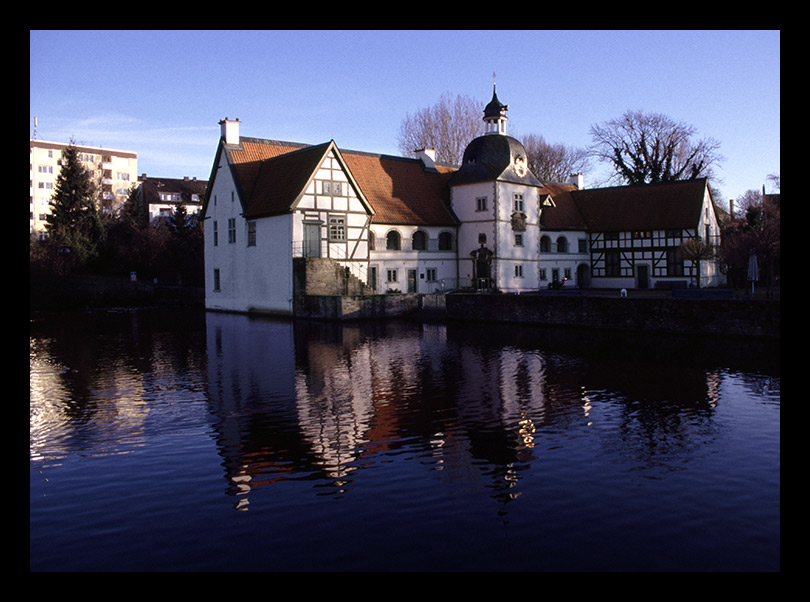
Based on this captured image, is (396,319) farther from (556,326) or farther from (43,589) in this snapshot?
(43,589)

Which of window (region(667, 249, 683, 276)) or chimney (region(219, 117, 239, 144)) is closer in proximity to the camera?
chimney (region(219, 117, 239, 144))

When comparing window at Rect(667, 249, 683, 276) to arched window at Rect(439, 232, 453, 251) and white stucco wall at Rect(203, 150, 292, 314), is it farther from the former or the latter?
white stucco wall at Rect(203, 150, 292, 314)

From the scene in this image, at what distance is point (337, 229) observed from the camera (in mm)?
40031

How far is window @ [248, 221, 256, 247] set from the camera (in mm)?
41094

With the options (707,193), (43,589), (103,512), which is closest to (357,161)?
(707,193)

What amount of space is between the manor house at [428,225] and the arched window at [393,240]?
0.23 feet

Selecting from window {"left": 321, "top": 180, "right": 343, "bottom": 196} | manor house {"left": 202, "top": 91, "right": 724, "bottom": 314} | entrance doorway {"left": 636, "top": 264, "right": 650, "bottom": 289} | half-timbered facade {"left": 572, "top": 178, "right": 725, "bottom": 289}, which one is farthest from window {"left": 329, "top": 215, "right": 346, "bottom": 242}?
entrance doorway {"left": 636, "top": 264, "right": 650, "bottom": 289}

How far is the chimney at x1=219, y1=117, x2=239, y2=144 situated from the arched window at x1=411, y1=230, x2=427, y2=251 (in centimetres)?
1282

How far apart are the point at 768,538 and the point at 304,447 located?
6923 mm

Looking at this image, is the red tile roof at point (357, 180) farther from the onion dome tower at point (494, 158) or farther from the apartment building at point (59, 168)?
the apartment building at point (59, 168)

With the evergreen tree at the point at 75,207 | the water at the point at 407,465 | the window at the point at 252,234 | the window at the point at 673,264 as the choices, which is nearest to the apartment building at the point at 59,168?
the evergreen tree at the point at 75,207

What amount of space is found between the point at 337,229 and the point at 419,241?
7.96 m

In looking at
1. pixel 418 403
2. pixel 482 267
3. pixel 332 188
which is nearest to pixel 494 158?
pixel 482 267

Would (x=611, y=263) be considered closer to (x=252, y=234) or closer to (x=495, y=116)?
(x=495, y=116)
